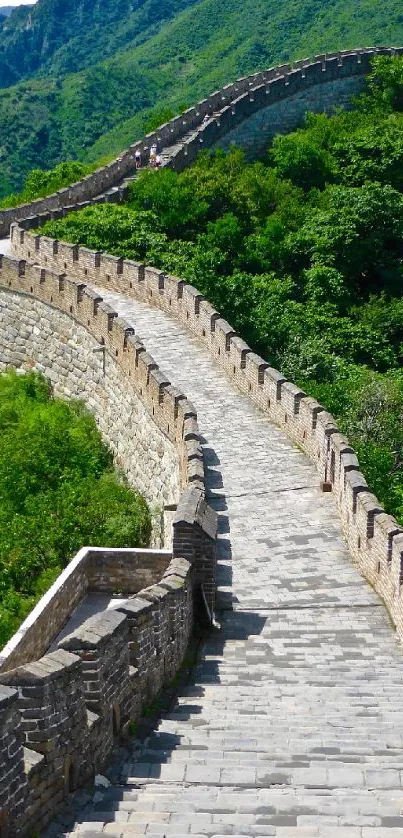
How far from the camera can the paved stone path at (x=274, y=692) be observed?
722 cm

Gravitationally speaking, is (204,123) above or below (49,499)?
above

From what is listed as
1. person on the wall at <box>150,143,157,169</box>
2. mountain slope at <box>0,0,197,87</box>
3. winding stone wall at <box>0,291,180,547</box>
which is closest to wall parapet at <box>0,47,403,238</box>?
person on the wall at <box>150,143,157,169</box>

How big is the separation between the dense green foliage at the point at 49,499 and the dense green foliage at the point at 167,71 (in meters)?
40.6

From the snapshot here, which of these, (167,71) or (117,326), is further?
(167,71)

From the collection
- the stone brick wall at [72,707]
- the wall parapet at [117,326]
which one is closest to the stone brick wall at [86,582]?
the wall parapet at [117,326]

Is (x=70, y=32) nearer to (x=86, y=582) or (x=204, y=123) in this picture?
(x=204, y=123)

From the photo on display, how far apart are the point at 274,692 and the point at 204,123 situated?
103ft

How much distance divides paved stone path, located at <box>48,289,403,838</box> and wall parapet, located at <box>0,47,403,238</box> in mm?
15626

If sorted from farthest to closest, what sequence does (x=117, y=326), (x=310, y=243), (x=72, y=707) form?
(x=310, y=243) < (x=117, y=326) < (x=72, y=707)

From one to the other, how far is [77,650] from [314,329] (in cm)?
2017

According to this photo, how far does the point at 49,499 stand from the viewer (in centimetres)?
2086

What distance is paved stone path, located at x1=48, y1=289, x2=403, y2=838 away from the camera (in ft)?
23.7

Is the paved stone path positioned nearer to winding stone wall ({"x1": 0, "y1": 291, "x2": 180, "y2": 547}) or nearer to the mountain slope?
winding stone wall ({"x1": 0, "y1": 291, "x2": 180, "y2": 547})

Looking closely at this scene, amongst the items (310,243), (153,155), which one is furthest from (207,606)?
(153,155)
